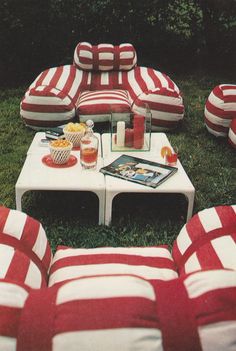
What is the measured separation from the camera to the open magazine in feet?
10.2

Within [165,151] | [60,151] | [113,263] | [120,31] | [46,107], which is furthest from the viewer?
[120,31]

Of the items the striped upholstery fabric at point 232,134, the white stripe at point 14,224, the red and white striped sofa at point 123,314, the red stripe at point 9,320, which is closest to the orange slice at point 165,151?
the striped upholstery fabric at point 232,134

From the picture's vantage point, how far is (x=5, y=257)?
5.74ft

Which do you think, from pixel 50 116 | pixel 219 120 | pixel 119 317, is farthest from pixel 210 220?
pixel 50 116

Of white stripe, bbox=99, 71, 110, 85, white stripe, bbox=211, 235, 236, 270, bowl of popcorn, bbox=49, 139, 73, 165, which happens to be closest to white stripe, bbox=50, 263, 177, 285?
white stripe, bbox=211, 235, 236, 270

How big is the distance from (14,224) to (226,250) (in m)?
0.90

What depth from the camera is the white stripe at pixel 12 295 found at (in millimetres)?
1236

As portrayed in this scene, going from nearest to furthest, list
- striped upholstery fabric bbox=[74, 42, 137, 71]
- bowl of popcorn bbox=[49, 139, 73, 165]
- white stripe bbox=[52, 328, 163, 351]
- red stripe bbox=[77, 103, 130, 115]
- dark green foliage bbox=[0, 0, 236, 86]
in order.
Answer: white stripe bbox=[52, 328, 163, 351] → bowl of popcorn bbox=[49, 139, 73, 165] → red stripe bbox=[77, 103, 130, 115] → striped upholstery fabric bbox=[74, 42, 137, 71] → dark green foliage bbox=[0, 0, 236, 86]

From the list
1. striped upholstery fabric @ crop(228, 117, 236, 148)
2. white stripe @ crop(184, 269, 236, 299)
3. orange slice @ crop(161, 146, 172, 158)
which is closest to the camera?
white stripe @ crop(184, 269, 236, 299)

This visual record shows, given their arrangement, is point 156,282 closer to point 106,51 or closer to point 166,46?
point 106,51

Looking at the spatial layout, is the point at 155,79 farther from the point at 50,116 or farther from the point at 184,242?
the point at 184,242

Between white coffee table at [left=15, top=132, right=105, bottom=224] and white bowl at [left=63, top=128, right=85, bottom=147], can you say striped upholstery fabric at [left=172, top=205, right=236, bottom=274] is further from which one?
white bowl at [left=63, top=128, right=85, bottom=147]

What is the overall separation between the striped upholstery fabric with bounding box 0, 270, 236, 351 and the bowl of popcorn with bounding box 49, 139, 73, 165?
6.45 feet

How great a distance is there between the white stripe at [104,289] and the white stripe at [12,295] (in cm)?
10
